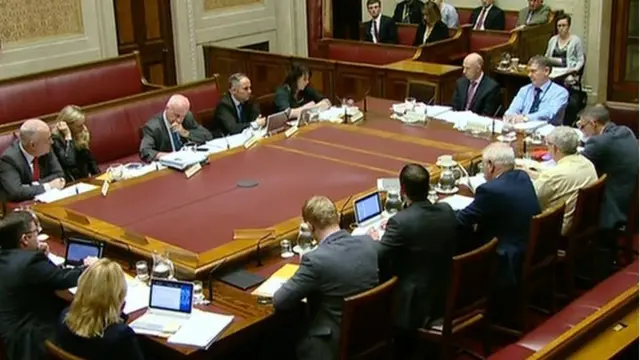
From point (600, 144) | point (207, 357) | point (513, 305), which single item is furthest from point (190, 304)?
point (600, 144)

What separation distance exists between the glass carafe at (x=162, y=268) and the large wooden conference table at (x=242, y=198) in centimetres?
4

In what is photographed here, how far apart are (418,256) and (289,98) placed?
3.53 metres

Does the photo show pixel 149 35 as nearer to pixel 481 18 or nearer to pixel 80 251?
pixel 481 18

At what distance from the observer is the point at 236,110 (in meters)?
7.05

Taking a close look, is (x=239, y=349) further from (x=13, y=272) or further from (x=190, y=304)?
(x=13, y=272)

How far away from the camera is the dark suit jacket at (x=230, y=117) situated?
6926mm

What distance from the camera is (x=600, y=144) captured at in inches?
205

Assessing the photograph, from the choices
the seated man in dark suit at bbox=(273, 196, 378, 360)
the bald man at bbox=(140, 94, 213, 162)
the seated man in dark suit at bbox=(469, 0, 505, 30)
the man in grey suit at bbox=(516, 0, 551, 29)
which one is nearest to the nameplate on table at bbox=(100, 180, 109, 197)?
the bald man at bbox=(140, 94, 213, 162)

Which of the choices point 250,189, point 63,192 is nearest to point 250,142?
point 250,189

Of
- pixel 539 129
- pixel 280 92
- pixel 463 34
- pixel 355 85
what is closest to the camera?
pixel 539 129

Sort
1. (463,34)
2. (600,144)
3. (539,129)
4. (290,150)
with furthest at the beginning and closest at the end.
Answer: (463,34) < (539,129) < (290,150) < (600,144)

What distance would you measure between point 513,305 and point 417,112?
237cm

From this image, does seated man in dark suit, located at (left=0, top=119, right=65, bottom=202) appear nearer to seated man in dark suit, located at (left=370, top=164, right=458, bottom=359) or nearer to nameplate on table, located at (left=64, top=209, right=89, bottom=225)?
nameplate on table, located at (left=64, top=209, right=89, bottom=225)

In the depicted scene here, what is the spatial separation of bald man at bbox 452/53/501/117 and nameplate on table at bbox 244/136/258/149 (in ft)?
6.39
